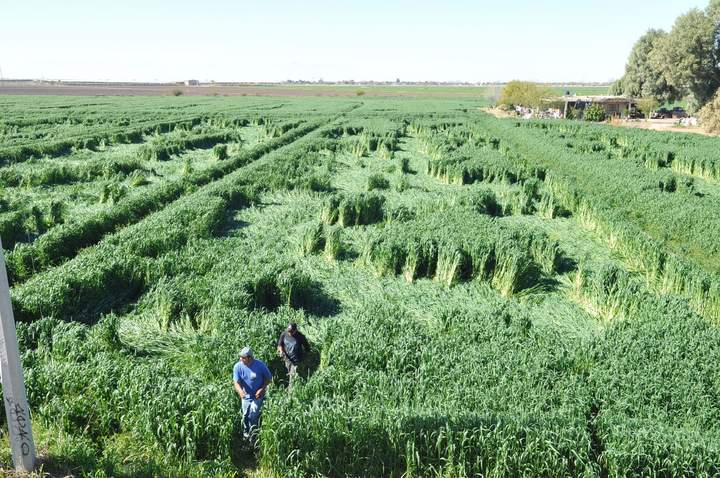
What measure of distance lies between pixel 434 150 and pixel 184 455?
2827cm

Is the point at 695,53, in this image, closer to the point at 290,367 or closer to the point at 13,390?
the point at 290,367

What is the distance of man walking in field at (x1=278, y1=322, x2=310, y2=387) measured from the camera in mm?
8023

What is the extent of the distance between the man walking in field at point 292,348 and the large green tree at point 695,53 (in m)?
65.5

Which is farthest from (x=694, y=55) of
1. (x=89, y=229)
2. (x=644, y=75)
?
(x=89, y=229)

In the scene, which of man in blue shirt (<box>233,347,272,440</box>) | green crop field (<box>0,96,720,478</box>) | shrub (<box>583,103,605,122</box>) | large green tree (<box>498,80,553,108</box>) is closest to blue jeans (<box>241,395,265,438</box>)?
man in blue shirt (<box>233,347,272,440</box>)

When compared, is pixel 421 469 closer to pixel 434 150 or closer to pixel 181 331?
pixel 181 331

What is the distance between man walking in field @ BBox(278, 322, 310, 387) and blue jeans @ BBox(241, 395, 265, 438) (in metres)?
1.14

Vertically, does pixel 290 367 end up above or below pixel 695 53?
below

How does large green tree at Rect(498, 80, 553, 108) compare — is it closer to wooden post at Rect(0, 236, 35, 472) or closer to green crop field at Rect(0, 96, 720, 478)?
green crop field at Rect(0, 96, 720, 478)

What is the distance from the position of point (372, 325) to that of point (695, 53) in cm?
6568

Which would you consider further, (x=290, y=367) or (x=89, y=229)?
(x=89, y=229)

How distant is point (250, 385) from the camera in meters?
6.93

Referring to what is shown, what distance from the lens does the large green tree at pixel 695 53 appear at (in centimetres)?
5638

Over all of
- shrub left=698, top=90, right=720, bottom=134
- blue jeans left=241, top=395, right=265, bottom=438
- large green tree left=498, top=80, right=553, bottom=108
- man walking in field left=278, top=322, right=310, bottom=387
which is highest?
large green tree left=498, top=80, right=553, bottom=108
